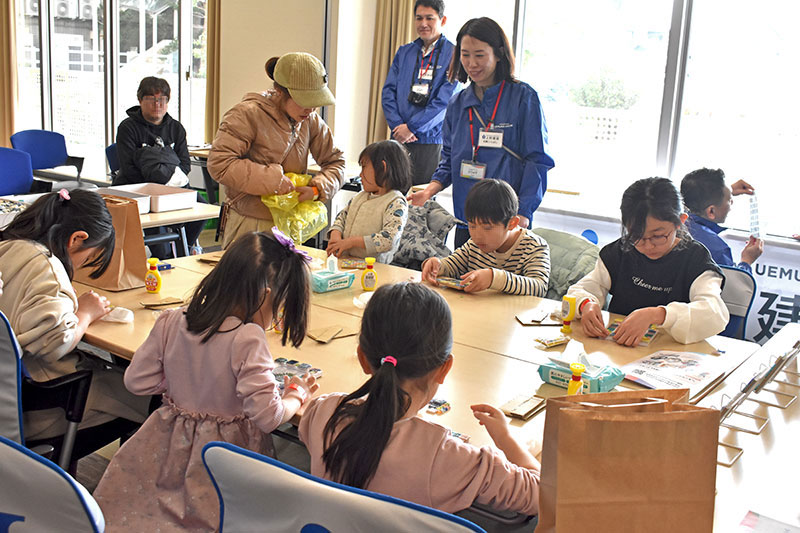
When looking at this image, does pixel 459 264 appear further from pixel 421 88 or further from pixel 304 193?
pixel 421 88

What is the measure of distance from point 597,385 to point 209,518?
3.23 ft

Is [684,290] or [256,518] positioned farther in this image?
[684,290]

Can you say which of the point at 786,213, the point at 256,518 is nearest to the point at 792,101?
the point at 786,213

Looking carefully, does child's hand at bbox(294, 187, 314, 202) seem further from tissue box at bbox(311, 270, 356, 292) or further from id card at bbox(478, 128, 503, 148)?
id card at bbox(478, 128, 503, 148)

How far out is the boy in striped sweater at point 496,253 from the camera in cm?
276

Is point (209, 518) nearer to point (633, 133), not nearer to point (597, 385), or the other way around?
point (597, 385)

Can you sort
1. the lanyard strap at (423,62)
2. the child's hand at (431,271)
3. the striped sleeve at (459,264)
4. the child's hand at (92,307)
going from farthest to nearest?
the lanyard strap at (423,62)
the striped sleeve at (459,264)
the child's hand at (431,271)
the child's hand at (92,307)

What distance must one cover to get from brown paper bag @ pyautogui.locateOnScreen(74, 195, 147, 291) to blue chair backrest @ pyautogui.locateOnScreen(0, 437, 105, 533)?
156 centimetres

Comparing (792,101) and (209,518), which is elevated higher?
(792,101)

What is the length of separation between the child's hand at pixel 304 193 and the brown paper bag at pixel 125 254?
3.02ft

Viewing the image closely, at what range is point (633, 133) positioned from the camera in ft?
17.5

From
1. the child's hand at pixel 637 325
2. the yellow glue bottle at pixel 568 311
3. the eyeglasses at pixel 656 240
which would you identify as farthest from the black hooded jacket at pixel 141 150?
the child's hand at pixel 637 325

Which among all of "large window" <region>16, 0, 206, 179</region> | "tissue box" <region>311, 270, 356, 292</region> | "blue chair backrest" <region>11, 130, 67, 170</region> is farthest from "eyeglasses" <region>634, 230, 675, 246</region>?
"large window" <region>16, 0, 206, 179</region>

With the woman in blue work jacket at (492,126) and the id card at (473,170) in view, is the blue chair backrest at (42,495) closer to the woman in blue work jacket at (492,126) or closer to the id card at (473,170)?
Answer: the woman in blue work jacket at (492,126)
